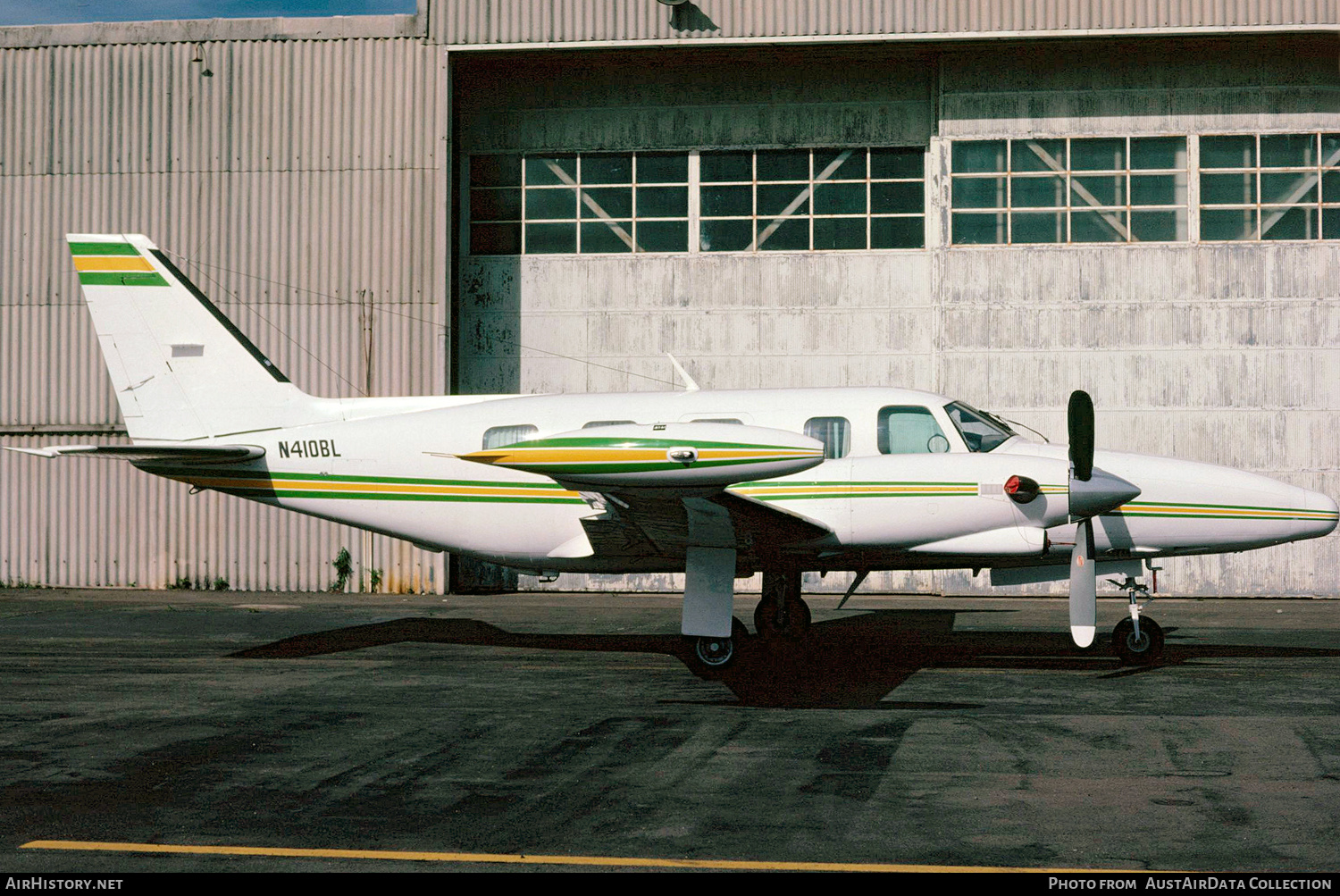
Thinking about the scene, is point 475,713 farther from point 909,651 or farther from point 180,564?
point 180,564

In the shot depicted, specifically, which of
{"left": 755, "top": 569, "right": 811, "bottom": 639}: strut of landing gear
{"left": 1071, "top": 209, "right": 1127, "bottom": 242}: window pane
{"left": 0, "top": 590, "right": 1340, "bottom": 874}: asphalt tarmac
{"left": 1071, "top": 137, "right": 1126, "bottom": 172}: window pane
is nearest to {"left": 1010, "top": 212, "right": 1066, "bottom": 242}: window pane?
{"left": 1071, "top": 209, "right": 1127, "bottom": 242}: window pane

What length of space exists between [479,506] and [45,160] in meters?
14.4

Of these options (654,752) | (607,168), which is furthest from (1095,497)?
(607,168)

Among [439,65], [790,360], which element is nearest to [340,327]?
[439,65]

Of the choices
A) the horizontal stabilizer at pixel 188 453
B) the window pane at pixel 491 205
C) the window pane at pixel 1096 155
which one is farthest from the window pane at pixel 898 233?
the horizontal stabilizer at pixel 188 453

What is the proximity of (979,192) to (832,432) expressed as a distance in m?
11.0

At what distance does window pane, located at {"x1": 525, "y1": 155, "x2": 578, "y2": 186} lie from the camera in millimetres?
22828

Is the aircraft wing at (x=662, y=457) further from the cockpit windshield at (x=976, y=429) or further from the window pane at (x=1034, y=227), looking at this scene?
the window pane at (x=1034, y=227)

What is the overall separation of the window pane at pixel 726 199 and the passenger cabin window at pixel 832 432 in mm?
10603

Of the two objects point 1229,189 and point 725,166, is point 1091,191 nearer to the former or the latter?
point 1229,189

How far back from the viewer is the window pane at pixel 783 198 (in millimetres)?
22297

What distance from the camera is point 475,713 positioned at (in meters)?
9.98

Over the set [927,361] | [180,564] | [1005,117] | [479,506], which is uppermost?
[1005,117]

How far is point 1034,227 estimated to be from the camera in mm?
21797
